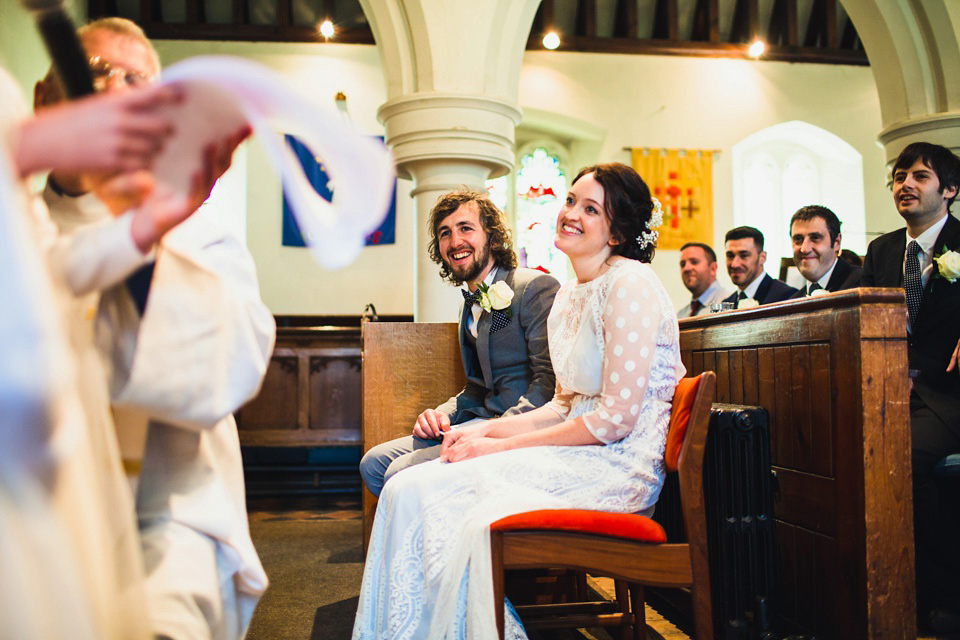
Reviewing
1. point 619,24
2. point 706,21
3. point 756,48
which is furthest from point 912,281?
point 706,21

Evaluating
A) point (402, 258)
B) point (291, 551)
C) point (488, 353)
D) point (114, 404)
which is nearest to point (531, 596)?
point (488, 353)

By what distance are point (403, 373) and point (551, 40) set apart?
7.94 meters

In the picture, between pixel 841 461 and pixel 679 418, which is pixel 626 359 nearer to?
pixel 679 418

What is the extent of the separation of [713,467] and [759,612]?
1.33 feet

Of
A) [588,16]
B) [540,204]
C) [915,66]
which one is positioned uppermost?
[588,16]

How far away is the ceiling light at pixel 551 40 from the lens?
10258 mm

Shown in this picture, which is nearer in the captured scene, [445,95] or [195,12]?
[445,95]

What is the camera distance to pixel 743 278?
18.2ft

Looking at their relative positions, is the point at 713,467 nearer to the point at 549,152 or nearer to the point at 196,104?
the point at 196,104

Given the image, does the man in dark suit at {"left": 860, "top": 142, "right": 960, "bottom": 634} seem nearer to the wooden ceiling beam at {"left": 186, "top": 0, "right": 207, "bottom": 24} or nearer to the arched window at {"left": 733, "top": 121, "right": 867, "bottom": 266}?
the arched window at {"left": 733, "top": 121, "right": 867, "bottom": 266}

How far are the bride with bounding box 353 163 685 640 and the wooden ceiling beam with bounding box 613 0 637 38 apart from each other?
9.11 meters

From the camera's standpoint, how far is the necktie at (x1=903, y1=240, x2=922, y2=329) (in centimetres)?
319

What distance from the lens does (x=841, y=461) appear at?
2.22m

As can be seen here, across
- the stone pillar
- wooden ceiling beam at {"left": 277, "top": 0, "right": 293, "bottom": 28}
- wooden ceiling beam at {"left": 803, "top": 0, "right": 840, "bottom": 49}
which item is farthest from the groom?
wooden ceiling beam at {"left": 803, "top": 0, "right": 840, "bottom": 49}
